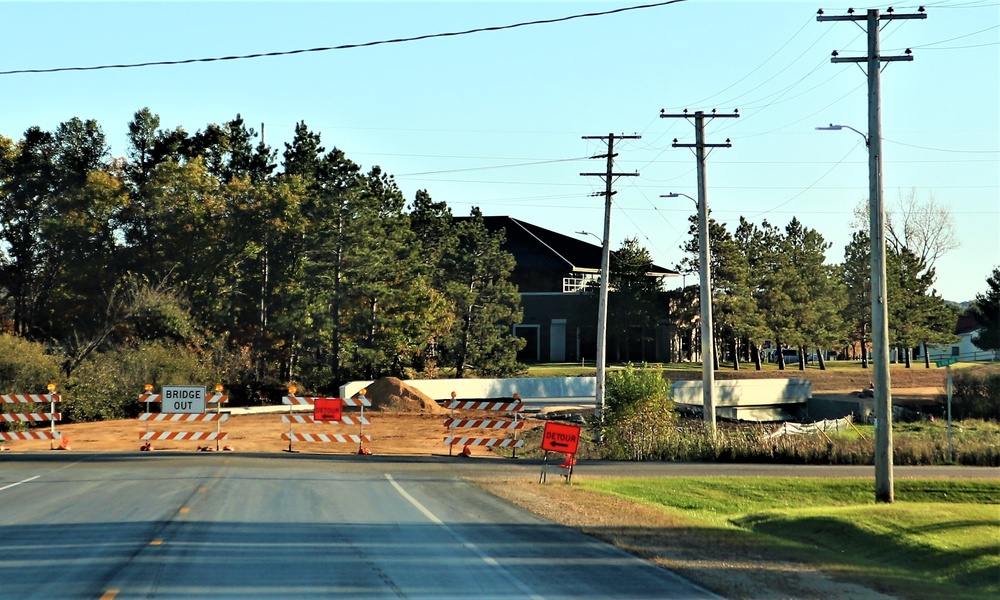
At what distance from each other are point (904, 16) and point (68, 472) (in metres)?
21.9

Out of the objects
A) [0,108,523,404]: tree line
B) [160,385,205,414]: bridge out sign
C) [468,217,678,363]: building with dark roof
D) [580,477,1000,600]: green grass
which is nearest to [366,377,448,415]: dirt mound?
[0,108,523,404]: tree line

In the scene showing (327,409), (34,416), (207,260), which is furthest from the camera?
Result: (207,260)

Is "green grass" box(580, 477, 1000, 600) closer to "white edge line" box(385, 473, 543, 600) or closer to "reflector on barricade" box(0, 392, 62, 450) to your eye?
"white edge line" box(385, 473, 543, 600)

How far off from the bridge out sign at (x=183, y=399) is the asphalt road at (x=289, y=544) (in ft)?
21.7

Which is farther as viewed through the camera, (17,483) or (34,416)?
(34,416)

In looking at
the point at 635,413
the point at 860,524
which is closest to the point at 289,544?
the point at 860,524

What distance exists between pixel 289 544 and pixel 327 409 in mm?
17068

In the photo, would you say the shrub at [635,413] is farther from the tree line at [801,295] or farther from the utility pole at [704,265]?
the tree line at [801,295]

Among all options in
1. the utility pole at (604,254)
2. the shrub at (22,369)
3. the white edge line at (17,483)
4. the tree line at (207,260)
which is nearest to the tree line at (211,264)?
the tree line at (207,260)

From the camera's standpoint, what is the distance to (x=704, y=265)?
36.1 metres

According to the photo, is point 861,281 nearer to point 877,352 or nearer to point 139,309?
point 139,309

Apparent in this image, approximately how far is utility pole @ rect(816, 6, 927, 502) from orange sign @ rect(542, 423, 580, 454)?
6.65 m

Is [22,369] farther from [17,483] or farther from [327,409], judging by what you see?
[17,483]

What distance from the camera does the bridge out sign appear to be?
94.9 ft
